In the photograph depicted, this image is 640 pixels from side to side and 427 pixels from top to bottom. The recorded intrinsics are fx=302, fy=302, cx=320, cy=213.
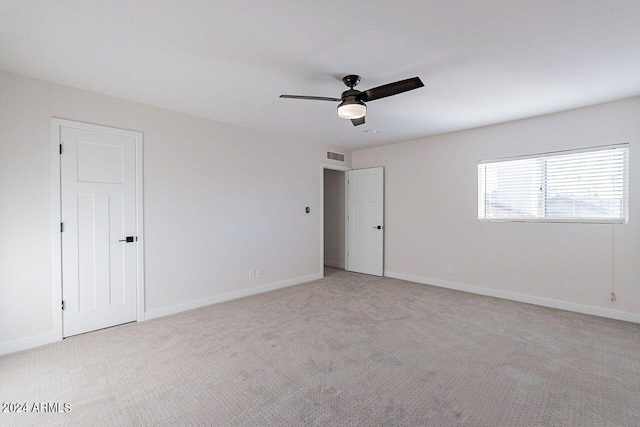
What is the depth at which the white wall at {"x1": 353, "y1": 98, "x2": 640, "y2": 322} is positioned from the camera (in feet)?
11.7

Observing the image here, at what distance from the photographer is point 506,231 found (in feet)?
14.6

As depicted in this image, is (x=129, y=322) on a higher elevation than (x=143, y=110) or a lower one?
lower

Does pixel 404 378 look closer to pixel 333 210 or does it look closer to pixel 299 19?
pixel 299 19

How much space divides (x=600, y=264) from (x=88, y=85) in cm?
613

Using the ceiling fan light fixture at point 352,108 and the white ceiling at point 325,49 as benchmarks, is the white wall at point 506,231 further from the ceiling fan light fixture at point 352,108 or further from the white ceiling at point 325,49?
the ceiling fan light fixture at point 352,108

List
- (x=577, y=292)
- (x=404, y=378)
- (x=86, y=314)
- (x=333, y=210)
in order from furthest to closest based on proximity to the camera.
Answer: (x=333, y=210) < (x=577, y=292) < (x=86, y=314) < (x=404, y=378)

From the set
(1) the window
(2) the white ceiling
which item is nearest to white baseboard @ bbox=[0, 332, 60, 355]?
(2) the white ceiling

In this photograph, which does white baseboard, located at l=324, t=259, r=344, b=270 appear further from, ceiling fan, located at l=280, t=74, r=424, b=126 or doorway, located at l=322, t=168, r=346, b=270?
ceiling fan, located at l=280, t=74, r=424, b=126

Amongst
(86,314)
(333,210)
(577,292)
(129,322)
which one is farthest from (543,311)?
(86,314)

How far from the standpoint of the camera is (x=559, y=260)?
3.98 metres

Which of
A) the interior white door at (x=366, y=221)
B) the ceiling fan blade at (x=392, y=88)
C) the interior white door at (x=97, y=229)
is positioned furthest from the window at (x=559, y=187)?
the interior white door at (x=97, y=229)

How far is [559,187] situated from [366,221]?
311cm

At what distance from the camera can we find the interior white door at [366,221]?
19.4 ft

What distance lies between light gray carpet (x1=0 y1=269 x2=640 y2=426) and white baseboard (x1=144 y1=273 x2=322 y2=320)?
136 mm
